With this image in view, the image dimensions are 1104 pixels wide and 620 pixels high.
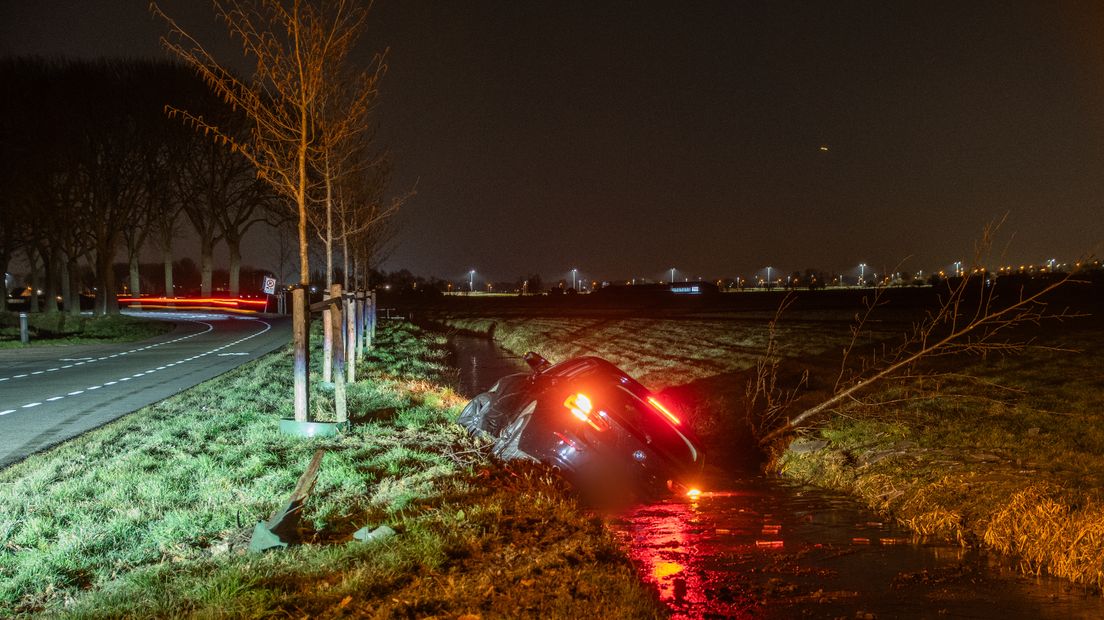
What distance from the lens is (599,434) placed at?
7.40m

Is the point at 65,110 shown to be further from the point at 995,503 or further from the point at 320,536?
the point at 995,503

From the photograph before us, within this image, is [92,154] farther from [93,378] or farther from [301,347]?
[301,347]

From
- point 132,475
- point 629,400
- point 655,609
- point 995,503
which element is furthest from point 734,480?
point 132,475

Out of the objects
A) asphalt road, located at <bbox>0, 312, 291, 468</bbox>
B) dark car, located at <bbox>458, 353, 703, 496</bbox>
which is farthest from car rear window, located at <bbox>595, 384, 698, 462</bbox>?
asphalt road, located at <bbox>0, 312, 291, 468</bbox>

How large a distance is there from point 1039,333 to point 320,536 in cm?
2003

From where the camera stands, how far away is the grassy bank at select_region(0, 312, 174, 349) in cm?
2525

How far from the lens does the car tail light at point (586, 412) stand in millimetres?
7359

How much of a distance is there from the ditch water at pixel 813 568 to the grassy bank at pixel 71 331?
24275 mm

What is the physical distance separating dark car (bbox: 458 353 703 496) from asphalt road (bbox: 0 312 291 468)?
525 centimetres

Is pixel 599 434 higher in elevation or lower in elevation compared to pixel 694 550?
higher

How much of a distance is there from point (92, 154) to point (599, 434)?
38.0 meters

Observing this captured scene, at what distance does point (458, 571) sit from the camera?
4.71m

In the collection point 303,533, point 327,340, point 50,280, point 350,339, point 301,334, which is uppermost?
point 50,280

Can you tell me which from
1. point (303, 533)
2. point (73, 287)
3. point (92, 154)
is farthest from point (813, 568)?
point (73, 287)
